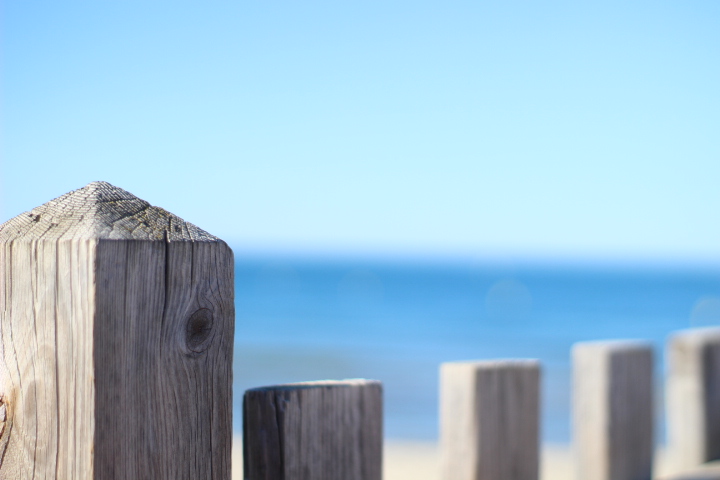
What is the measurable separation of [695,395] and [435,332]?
2310 centimetres

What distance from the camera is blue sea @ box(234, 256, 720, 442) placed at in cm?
1050

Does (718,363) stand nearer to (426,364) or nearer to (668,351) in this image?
(668,351)

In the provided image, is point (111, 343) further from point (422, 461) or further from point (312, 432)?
point (422, 461)

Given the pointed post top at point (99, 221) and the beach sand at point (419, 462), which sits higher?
the pointed post top at point (99, 221)

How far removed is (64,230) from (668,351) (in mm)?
2007

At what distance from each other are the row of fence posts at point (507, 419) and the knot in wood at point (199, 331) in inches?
8.3

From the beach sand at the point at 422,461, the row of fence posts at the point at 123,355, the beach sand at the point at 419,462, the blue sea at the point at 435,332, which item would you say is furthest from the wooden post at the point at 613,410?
the blue sea at the point at 435,332

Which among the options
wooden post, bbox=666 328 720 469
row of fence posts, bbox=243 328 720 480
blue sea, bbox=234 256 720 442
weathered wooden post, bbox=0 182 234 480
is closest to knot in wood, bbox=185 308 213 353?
weathered wooden post, bbox=0 182 234 480

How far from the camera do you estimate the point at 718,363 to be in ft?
7.36

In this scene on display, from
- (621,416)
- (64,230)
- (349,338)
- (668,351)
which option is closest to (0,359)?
(64,230)

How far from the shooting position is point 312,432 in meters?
1.17

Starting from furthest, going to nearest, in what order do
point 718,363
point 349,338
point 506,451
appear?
point 349,338 → point 718,363 → point 506,451

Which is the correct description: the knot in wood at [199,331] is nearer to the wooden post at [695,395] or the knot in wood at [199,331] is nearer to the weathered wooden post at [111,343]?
the weathered wooden post at [111,343]

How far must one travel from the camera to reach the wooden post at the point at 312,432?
3.77 ft
